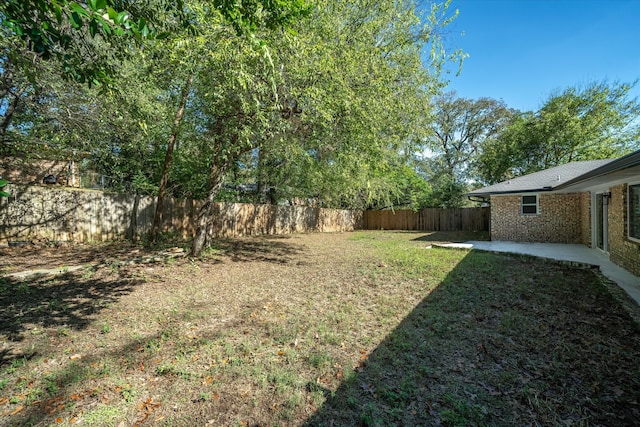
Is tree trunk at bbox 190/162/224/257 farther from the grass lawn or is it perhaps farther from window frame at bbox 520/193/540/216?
window frame at bbox 520/193/540/216

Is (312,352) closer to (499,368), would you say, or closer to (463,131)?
(499,368)

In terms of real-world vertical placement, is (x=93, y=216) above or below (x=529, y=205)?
below

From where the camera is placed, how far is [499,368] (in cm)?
293

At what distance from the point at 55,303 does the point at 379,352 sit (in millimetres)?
4824

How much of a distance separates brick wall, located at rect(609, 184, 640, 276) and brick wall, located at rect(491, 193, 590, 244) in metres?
3.55

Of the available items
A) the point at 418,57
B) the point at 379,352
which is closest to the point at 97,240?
the point at 379,352

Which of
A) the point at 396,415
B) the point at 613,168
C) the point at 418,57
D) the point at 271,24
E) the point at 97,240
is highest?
the point at 418,57

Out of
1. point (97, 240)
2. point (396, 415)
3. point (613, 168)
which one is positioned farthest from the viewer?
point (97, 240)

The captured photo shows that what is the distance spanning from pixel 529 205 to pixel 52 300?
1535 centimetres

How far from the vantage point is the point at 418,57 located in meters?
7.26

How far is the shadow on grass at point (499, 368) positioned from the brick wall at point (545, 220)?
835 cm

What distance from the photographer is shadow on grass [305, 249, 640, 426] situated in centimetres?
230

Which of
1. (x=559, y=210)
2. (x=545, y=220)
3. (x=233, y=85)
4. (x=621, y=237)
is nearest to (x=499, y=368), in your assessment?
(x=233, y=85)

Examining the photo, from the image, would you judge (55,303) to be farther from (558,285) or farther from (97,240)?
(558,285)
